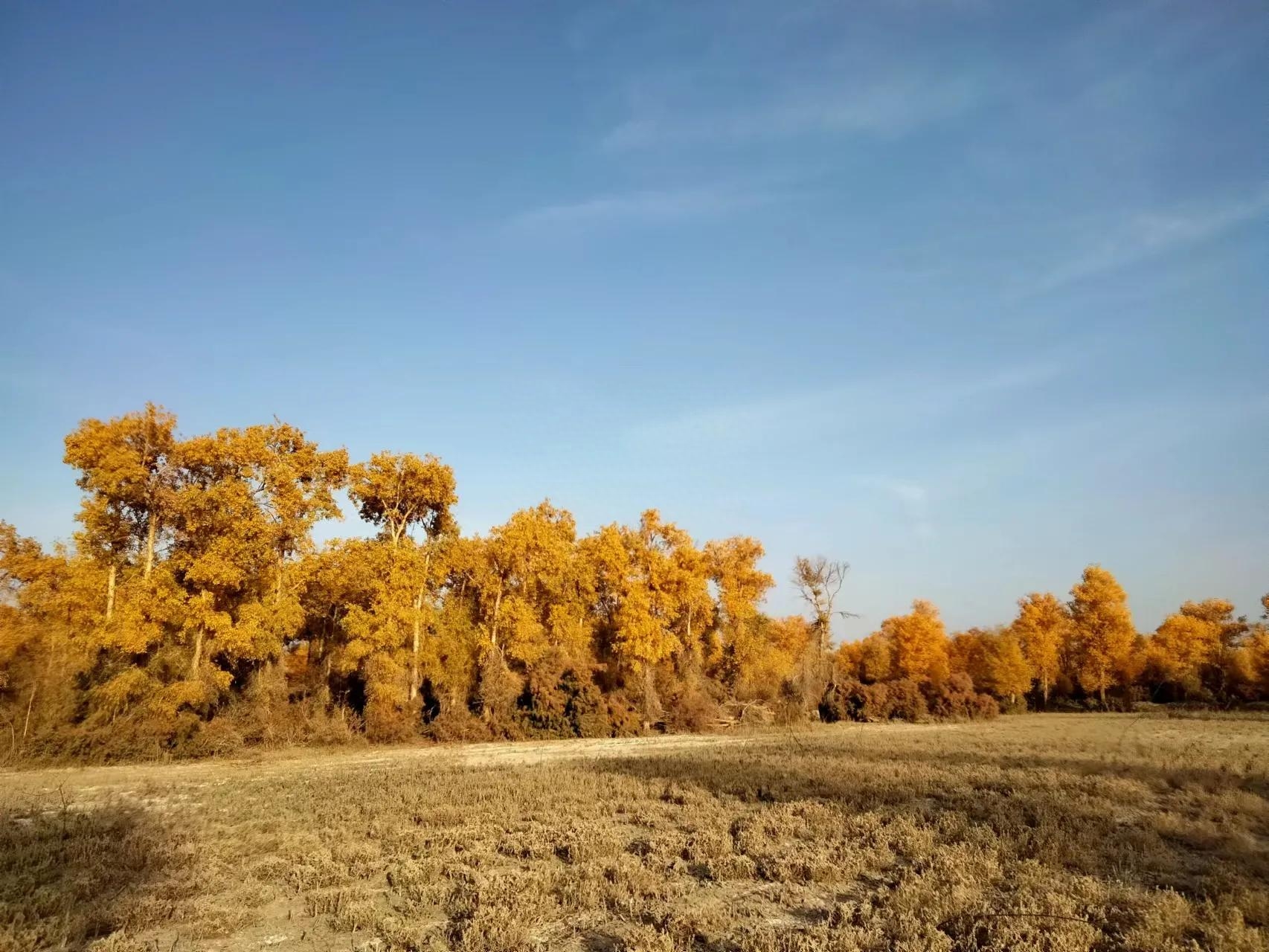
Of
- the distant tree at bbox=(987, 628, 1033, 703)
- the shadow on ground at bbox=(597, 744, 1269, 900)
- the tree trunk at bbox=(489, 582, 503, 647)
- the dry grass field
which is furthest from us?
the distant tree at bbox=(987, 628, 1033, 703)

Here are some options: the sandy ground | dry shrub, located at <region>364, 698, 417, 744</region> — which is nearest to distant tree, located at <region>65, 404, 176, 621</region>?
the sandy ground

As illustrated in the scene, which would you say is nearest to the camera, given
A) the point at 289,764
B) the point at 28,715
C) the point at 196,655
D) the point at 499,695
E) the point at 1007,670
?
the point at 28,715

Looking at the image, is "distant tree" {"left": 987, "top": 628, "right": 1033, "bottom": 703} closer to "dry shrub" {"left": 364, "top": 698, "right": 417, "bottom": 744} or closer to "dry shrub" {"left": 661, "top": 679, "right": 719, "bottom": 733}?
"dry shrub" {"left": 661, "top": 679, "right": 719, "bottom": 733}

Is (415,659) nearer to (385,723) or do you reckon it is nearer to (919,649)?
(385,723)

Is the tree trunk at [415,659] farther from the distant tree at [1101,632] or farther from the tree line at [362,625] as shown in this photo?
the distant tree at [1101,632]

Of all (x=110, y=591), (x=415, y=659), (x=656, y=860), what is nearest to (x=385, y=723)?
(x=415, y=659)

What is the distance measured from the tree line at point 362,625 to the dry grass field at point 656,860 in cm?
736

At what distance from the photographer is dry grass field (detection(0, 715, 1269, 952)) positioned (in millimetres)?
7723

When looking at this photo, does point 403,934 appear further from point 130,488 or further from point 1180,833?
point 130,488

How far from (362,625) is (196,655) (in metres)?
6.48

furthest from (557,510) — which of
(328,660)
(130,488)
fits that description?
(130,488)

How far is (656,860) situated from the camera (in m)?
10.6

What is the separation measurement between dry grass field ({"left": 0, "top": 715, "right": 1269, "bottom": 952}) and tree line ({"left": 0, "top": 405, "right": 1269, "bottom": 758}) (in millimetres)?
7361

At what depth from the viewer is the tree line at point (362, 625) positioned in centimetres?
2666
